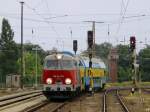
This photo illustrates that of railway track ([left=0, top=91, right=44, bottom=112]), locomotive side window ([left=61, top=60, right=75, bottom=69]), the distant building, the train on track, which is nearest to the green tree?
the distant building

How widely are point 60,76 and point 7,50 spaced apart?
10758cm

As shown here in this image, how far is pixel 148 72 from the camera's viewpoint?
15000 centimetres

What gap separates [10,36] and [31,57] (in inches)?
631

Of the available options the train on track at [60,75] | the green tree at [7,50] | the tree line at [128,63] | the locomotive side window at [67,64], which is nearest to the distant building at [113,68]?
the tree line at [128,63]

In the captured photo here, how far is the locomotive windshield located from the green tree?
105139 millimetres

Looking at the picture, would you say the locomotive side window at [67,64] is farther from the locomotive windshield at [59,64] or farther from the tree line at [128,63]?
the tree line at [128,63]

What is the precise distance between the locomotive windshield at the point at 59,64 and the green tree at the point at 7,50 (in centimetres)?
10514

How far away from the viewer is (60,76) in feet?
119

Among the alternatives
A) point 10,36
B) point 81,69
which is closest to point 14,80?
point 81,69

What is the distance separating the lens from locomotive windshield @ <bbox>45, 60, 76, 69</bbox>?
36.9 metres

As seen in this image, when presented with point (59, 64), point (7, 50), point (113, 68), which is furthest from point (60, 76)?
point (113, 68)

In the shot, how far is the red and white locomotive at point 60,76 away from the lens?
35969 mm

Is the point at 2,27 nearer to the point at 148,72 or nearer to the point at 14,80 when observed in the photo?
the point at 148,72

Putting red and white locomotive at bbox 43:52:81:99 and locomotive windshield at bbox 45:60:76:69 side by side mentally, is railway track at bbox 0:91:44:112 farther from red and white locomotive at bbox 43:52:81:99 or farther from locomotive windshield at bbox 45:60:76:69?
locomotive windshield at bbox 45:60:76:69
